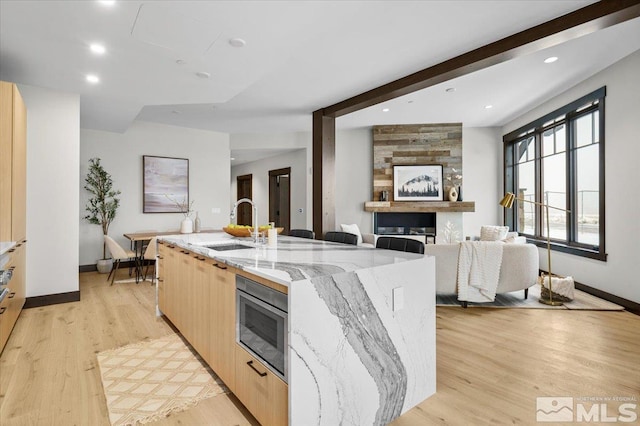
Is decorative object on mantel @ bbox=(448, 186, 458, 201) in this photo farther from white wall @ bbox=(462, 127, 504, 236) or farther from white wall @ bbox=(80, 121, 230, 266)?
white wall @ bbox=(80, 121, 230, 266)

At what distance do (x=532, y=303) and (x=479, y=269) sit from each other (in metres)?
0.86

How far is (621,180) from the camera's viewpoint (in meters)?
3.96

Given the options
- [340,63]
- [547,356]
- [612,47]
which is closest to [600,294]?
[547,356]

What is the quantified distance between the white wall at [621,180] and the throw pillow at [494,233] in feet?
4.20

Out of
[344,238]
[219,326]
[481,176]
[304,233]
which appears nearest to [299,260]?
Answer: [219,326]

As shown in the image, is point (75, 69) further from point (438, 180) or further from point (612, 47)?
point (438, 180)

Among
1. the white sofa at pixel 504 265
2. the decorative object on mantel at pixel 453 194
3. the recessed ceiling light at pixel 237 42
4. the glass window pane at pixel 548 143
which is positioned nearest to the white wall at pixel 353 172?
the decorative object on mantel at pixel 453 194

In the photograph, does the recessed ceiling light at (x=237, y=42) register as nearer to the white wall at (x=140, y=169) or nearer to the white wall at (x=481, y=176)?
the white wall at (x=140, y=169)

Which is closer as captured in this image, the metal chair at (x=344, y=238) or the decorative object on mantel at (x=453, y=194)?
the metal chair at (x=344, y=238)

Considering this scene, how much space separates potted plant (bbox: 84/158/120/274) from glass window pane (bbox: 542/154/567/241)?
23.7ft

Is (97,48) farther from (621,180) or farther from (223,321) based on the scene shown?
(621,180)

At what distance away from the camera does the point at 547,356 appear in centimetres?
257

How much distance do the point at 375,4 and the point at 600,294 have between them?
4305 mm

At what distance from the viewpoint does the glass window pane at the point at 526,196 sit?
6164 millimetres
